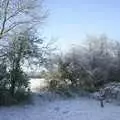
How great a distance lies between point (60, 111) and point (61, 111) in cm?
5

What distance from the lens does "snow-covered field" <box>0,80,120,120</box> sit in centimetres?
1240

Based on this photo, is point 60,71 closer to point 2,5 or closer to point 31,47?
point 31,47

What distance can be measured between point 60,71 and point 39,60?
8.78 feet

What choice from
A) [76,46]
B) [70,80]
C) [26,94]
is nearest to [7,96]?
[26,94]

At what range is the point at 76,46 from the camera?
26125 mm

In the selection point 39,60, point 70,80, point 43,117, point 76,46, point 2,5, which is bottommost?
point 43,117

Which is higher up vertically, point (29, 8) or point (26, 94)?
point (29, 8)

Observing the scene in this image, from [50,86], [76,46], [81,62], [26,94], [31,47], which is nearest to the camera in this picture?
[26,94]

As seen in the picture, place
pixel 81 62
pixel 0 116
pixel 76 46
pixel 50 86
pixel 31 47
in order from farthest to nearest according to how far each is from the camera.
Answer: pixel 76 46 < pixel 81 62 < pixel 50 86 < pixel 31 47 < pixel 0 116

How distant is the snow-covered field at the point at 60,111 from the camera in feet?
40.7

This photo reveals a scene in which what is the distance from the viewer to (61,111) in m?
13.7

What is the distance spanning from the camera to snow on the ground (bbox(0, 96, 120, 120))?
12391mm

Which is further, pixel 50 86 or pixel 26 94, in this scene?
pixel 50 86

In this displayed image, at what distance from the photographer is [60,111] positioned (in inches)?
540
